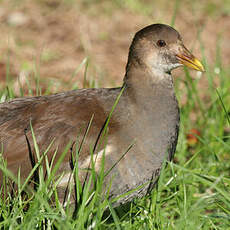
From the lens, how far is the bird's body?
3.24 meters

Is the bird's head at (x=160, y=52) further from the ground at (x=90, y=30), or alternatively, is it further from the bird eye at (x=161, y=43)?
the ground at (x=90, y=30)

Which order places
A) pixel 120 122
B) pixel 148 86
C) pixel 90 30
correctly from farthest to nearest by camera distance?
pixel 90 30
pixel 148 86
pixel 120 122

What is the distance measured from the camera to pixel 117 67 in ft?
20.7

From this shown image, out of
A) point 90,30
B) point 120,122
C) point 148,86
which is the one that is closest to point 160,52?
point 148,86

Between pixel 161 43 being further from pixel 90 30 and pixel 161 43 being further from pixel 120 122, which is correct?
pixel 90 30

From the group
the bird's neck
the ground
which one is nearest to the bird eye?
Result: the bird's neck

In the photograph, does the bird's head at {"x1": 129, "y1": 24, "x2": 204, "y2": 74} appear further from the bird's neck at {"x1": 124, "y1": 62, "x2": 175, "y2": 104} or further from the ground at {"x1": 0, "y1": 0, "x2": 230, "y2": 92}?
the ground at {"x1": 0, "y1": 0, "x2": 230, "y2": 92}

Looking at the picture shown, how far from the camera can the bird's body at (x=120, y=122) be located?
3242mm

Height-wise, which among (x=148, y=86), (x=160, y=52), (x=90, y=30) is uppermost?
(x=160, y=52)

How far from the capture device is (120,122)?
3.38 m

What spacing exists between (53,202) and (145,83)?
1063 mm

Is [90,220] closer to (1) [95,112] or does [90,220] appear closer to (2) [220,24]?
(1) [95,112]

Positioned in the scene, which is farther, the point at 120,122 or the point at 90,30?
the point at 90,30

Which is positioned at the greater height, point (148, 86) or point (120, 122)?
point (148, 86)
